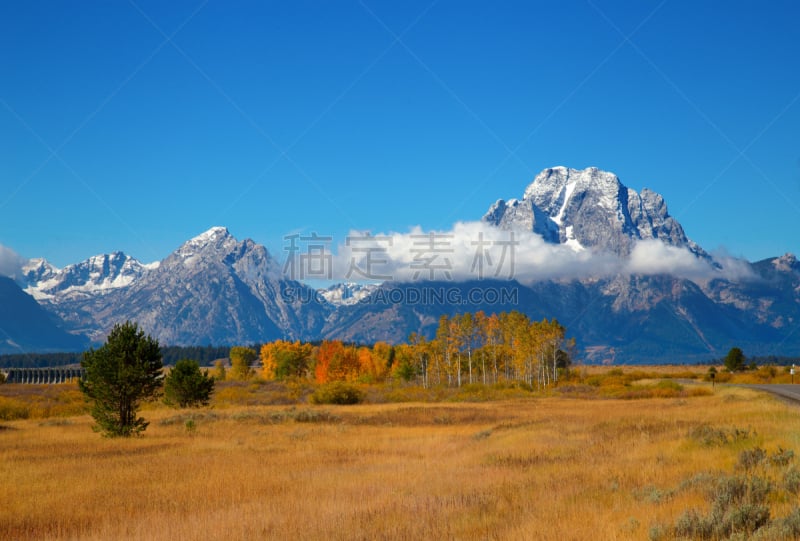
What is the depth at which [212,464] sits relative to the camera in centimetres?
2317

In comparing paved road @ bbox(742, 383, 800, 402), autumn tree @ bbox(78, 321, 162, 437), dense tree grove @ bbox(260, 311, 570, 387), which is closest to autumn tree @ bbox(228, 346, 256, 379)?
dense tree grove @ bbox(260, 311, 570, 387)

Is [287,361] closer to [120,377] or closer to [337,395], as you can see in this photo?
[337,395]

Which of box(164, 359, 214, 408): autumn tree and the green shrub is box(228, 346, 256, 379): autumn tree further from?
box(164, 359, 214, 408): autumn tree

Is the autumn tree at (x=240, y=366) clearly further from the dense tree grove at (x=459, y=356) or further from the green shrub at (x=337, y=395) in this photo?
the green shrub at (x=337, y=395)

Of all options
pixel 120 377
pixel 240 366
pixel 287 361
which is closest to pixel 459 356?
pixel 287 361

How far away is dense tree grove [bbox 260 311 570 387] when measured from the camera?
11431 cm

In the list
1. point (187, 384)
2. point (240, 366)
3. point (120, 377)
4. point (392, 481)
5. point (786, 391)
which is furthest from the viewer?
point (240, 366)

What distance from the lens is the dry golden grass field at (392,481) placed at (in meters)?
12.5

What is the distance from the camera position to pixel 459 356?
433 feet

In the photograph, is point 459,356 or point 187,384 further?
point 459,356

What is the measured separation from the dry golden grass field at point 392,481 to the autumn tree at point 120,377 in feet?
4.18

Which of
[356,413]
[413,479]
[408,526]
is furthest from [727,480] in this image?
[356,413]

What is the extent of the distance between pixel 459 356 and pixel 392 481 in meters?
115

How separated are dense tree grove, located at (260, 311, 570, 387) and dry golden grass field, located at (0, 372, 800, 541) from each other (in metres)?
80.8
